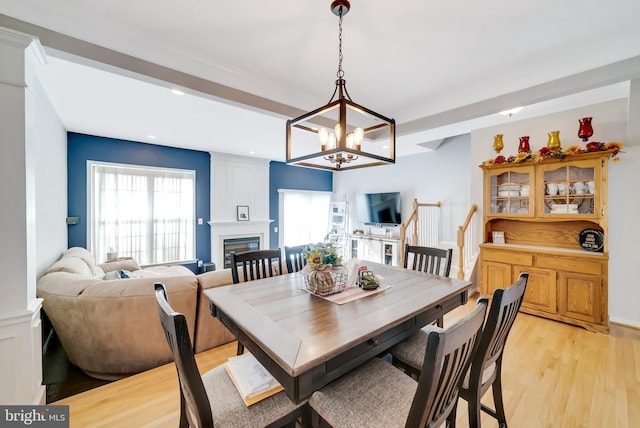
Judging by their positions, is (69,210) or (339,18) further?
(69,210)

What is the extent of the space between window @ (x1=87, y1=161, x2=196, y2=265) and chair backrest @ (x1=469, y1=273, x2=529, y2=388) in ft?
17.6

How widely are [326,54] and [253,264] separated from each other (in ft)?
6.38

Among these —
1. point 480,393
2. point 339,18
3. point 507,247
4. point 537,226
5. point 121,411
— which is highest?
point 339,18

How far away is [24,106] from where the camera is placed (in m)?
1.62

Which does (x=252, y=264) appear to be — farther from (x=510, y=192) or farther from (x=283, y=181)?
(x=283, y=181)

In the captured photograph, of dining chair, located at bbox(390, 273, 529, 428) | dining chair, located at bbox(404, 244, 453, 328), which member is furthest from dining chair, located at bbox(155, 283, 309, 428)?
dining chair, located at bbox(404, 244, 453, 328)

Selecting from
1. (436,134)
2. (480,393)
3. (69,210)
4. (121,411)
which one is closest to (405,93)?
(436,134)

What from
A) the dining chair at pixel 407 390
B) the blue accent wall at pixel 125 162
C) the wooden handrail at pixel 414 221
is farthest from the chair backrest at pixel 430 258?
the blue accent wall at pixel 125 162

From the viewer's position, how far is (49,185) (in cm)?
307

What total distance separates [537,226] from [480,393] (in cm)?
331

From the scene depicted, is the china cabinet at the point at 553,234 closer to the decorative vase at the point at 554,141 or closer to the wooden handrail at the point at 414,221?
the decorative vase at the point at 554,141

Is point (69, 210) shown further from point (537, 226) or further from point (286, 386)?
point (537, 226)

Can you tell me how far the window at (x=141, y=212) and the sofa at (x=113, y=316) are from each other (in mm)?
2668

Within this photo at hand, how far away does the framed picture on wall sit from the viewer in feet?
19.8
